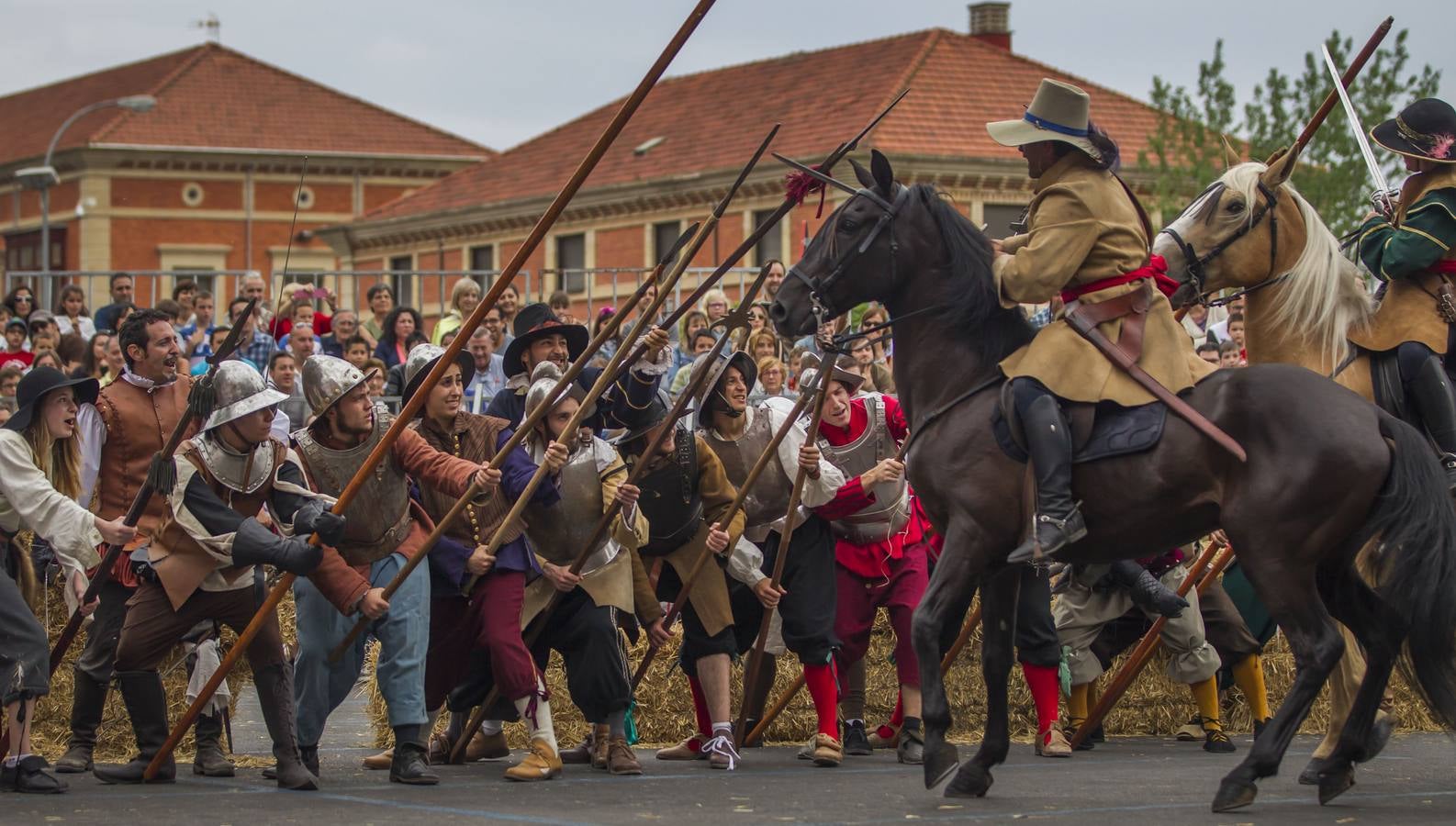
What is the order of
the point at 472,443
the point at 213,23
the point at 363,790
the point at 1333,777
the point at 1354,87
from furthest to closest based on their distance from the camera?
the point at 213,23 → the point at 1354,87 → the point at 472,443 → the point at 363,790 → the point at 1333,777

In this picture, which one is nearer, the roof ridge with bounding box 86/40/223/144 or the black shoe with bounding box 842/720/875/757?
the black shoe with bounding box 842/720/875/757

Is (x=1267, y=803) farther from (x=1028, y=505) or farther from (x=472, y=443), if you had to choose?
(x=472, y=443)

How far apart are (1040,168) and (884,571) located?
2658 mm

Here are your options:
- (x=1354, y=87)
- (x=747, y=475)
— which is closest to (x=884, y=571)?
(x=747, y=475)

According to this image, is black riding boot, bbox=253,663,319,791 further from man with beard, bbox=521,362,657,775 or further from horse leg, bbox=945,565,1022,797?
horse leg, bbox=945,565,1022,797

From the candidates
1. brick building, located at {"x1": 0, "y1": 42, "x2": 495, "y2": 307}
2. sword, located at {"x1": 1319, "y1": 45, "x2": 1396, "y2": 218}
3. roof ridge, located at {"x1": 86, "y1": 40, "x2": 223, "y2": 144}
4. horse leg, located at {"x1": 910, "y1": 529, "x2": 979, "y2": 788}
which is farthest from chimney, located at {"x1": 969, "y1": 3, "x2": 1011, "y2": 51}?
horse leg, located at {"x1": 910, "y1": 529, "x2": 979, "y2": 788}

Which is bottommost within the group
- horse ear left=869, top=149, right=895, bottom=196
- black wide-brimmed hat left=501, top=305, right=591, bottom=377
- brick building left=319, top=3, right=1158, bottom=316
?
black wide-brimmed hat left=501, top=305, right=591, bottom=377

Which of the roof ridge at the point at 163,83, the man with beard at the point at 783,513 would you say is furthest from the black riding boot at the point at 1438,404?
the roof ridge at the point at 163,83

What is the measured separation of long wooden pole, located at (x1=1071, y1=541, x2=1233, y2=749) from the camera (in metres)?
10.7

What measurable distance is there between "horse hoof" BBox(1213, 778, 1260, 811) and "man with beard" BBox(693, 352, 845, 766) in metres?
2.47

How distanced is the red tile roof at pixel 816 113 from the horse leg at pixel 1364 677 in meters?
27.9

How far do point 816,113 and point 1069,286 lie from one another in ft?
108

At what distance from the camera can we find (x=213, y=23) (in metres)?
71.0

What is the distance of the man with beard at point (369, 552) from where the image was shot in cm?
920
